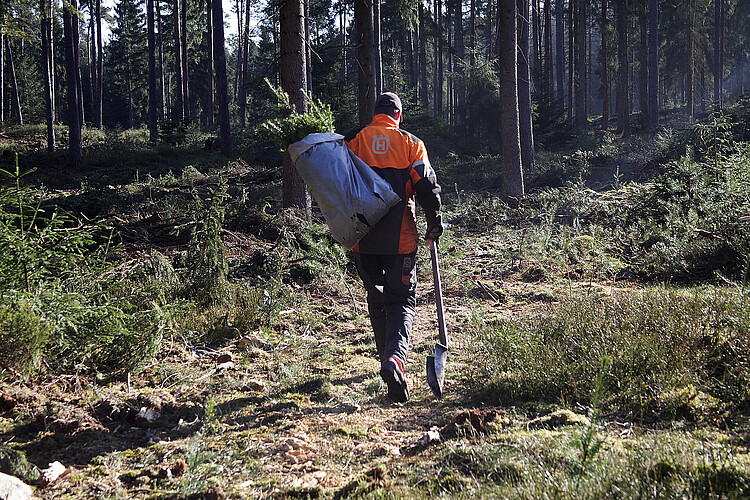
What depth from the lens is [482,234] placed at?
1135 centimetres

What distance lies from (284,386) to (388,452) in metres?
1.40

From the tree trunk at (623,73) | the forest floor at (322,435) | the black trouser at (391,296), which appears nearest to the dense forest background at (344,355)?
the forest floor at (322,435)

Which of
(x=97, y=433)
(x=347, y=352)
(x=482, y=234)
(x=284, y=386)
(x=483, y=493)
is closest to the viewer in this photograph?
(x=483, y=493)

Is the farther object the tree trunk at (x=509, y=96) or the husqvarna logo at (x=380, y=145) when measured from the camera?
the tree trunk at (x=509, y=96)

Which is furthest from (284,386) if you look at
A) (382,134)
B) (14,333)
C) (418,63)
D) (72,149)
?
(418,63)

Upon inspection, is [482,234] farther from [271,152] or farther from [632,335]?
[271,152]

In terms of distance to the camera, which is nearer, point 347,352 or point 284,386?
point 284,386

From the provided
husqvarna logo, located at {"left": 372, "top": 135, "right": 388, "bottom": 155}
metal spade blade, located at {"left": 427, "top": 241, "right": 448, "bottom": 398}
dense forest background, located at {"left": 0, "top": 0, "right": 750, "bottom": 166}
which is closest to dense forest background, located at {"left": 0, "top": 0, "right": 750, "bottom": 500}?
metal spade blade, located at {"left": 427, "top": 241, "right": 448, "bottom": 398}

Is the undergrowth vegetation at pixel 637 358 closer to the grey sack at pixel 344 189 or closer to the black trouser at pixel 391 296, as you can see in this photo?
the black trouser at pixel 391 296

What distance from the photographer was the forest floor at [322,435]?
89.4 inches

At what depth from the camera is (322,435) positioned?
3266 mm

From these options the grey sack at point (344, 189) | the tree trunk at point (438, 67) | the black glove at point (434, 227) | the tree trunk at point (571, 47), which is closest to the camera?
the grey sack at point (344, 189)

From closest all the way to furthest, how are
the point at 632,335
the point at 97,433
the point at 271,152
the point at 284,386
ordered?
the point at 97,433 → the point at 632,335 → the point at 284,386 → the point at 271,152

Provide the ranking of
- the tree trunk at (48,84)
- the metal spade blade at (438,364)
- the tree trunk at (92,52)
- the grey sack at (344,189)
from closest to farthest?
the metal spade blade at (438,364) < the grey sack at (344,189) < the tree trunk at (48,84) < the tree trunk at (92,52)
